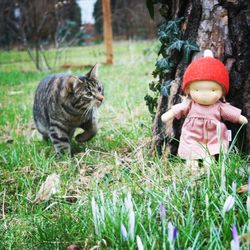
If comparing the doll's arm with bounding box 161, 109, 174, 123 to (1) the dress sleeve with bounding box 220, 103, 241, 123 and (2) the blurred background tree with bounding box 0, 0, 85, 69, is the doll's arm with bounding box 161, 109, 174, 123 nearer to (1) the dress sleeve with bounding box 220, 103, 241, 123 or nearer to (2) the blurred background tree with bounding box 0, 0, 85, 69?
(1) the dress sleeve with bounding box 220, 103, 241, 123

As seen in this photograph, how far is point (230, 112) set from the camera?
2.50 m

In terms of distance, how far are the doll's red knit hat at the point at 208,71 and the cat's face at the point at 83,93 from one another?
4.54ft

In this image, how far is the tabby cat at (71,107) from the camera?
3777 mm

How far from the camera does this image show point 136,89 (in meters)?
6.86

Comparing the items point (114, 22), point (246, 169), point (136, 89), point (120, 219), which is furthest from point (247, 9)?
point (114, 22)

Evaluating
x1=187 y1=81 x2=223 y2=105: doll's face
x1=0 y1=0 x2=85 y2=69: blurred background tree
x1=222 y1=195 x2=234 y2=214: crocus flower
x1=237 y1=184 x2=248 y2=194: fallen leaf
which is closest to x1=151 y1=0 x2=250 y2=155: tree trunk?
x1=187 y1=81 x2=223 y2=105: doll's face

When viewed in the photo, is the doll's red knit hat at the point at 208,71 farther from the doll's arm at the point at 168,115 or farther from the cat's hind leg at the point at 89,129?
the cat's hind leg at the point at 89,129

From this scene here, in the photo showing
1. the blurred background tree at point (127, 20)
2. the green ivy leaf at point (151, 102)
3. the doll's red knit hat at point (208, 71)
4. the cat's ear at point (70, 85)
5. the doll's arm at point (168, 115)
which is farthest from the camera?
the blurred background tree at point (127, 20)

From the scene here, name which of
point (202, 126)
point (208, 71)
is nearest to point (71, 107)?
point (202, 126)

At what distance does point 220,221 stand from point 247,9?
123 centimetres

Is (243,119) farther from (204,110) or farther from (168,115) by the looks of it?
(168,115)

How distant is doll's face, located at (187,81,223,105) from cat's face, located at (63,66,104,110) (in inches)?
53.9

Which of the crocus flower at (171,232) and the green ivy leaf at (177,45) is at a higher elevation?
the green ivy leaf at (177,45)

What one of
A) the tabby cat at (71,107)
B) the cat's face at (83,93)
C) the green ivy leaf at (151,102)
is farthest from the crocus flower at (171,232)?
the cat's face at (83,93)
